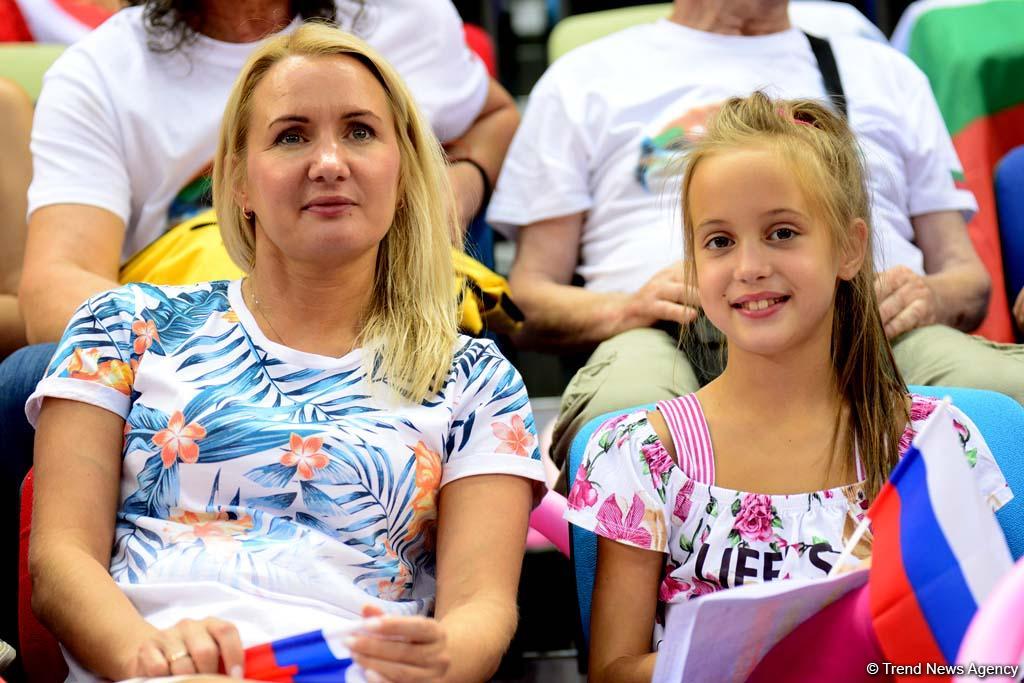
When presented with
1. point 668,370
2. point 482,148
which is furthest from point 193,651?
point 482,148

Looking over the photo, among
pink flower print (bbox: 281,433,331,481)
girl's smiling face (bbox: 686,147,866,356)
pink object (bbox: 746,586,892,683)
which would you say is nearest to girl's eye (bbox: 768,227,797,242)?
girl's smiling face (bbox: 686,147,866,356)

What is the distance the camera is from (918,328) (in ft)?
6.08

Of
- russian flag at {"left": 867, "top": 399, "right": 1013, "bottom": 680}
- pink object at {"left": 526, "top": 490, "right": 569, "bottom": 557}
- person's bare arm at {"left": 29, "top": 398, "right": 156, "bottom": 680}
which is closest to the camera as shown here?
russian flag at {"left": 867, "top": 399, "right": 1013, "bottom": 680}

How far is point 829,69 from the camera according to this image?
7.36 ft

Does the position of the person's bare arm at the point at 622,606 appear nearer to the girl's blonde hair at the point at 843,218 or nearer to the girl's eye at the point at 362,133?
the girl's blonde hair at the point at 843,218

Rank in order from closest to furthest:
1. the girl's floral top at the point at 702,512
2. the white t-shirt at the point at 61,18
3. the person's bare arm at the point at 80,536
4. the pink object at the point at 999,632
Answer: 1. the pink object at the point at 999,632
2. the person's bare arm at the point at 80,536
3. the girl's floral top at the point at 702,512
4. the white t-shirt at the point at 61,18

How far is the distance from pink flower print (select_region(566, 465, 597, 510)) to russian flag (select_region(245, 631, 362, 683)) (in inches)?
13.6

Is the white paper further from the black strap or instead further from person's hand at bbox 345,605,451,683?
the black strap

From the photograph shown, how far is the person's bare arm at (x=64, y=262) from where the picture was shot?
170 cm

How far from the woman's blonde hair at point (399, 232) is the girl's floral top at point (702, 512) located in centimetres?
21

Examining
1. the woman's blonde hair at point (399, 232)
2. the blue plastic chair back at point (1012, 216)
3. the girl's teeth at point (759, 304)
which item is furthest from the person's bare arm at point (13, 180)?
the blue plastic chair back at point (1012, 216)

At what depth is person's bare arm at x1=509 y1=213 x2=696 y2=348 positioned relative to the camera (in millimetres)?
1852

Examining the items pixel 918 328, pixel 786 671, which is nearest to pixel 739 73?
pixel 918 328

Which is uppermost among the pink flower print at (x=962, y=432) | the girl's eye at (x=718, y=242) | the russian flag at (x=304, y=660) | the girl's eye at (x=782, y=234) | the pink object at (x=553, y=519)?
the girl's eye at (x=782, y=234)
